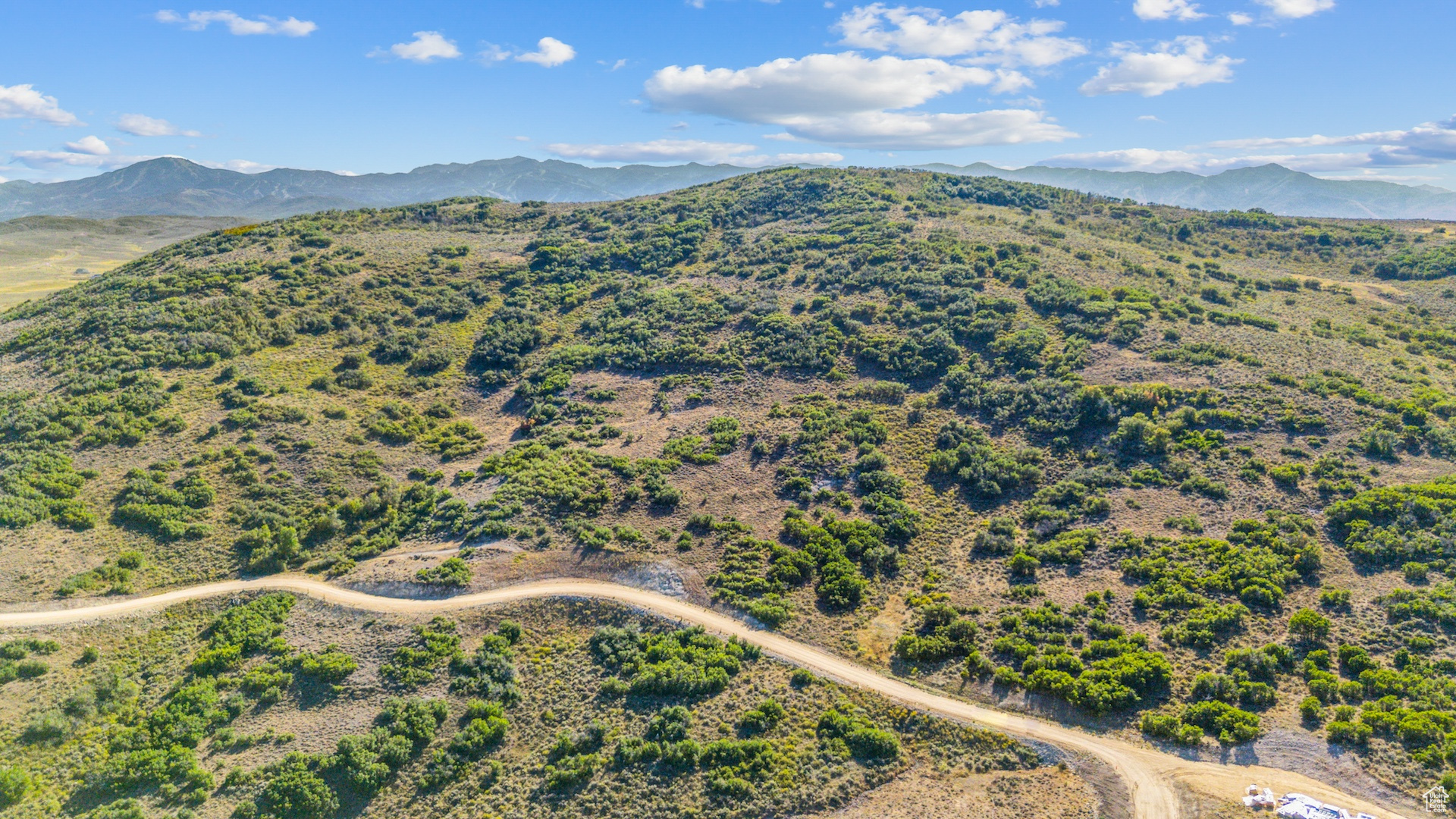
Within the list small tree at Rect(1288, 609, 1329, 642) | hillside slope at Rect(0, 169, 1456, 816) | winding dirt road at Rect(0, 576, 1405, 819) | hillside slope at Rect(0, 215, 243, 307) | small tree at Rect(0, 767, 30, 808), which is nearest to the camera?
winding dirt road at Rect(0, 576, 1405, 819)

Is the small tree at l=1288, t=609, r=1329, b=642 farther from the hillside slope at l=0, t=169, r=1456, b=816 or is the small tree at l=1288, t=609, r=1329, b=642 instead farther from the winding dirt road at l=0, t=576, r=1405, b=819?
the winding dirt road at l=0, t=576, r=1405, b=819

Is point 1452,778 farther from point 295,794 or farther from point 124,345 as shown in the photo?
point 124,345

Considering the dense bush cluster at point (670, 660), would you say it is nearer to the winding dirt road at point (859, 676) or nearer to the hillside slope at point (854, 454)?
the hillside slope at point (854, 454)

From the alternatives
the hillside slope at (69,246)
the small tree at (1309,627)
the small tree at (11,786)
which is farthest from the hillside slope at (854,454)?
the hillside slope at (69,246)

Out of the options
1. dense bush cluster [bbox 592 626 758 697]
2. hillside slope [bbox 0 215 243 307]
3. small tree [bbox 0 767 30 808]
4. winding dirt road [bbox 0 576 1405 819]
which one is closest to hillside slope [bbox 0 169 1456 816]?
dense bush cluster [bbox 592 626 758 697]

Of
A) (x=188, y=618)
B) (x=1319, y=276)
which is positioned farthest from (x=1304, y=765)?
(x=1319, y=276)
